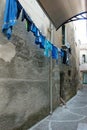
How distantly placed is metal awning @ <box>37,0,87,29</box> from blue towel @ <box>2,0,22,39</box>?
184 centimetres

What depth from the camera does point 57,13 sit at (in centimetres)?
780

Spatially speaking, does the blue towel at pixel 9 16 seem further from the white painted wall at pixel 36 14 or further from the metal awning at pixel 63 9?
the metal awning at pixel 63 9

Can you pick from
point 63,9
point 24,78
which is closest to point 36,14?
point 63,9

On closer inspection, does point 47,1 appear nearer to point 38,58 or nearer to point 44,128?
point 38,58

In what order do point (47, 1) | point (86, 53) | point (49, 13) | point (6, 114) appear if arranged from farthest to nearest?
point (86, 53)
point (49, 13)
point (47, 1)
point (6, 114)

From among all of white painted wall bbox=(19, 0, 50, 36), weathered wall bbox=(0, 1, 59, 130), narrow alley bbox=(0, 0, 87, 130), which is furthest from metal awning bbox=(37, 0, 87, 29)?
weathered wall bbox=(0, 1, 59, 130)

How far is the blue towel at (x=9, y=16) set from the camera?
448cm

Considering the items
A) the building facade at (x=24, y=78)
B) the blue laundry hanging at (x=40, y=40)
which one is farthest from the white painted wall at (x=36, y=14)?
the blue laundry hanging at (x=40, y=40)

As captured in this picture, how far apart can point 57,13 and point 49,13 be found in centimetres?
44

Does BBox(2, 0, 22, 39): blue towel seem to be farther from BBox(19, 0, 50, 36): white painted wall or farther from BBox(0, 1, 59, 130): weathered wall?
BBox(19, 0, 50, 36): white painted wall

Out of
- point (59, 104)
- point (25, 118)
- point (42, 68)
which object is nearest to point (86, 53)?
point (59, 104)

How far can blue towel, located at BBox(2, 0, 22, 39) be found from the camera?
4.48 metres

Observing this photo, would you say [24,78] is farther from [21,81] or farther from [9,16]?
[9,16]

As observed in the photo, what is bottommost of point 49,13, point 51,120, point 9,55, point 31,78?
point 51,120
